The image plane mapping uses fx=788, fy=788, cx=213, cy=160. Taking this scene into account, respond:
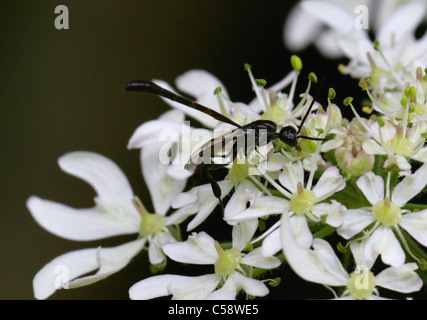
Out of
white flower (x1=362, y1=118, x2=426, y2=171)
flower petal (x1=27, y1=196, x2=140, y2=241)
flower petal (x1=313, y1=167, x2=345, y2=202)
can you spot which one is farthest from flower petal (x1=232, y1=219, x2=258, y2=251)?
flower petal (x1=27, y1=196, x2=140, y2=241)

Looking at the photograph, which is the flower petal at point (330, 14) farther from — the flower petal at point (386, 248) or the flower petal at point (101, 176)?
the flower petal at point (386, 248)

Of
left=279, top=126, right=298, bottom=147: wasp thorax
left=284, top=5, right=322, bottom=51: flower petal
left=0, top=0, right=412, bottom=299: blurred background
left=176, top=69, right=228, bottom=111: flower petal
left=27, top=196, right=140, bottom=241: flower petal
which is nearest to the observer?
left=279, top=126, right=298, bottom=147: wasp thorax

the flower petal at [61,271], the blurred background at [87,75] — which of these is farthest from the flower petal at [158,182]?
the blurred background at [87,75]

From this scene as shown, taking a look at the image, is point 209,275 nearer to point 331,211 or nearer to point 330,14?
point 331,211

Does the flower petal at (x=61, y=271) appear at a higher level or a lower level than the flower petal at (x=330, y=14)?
lower

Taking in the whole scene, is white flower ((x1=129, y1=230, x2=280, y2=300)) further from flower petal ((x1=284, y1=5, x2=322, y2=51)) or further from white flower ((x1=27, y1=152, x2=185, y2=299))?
flower petal ((x1=284, y1=5, x2=322, y2=51))
